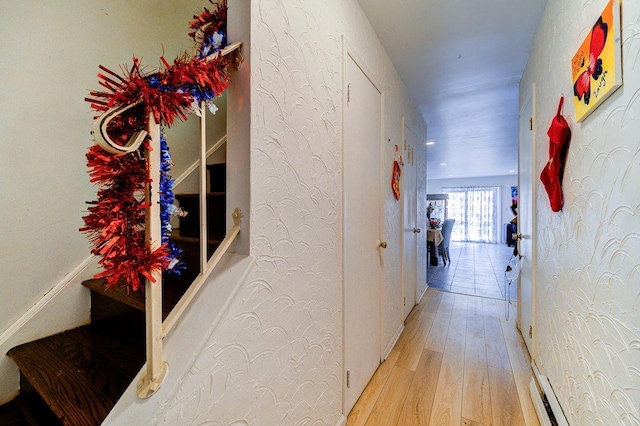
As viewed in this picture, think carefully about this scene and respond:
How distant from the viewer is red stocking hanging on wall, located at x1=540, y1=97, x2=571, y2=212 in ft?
4.04

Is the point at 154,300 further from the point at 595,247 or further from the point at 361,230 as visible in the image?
the point at 595,247

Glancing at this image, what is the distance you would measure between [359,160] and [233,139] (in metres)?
0.91

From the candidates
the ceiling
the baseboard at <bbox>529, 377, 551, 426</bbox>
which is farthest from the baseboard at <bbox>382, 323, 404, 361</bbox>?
the ceiling

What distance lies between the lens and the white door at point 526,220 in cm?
194

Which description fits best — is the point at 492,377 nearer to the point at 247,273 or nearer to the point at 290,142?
the point at 247,273

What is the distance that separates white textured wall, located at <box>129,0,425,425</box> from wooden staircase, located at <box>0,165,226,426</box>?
0.40m

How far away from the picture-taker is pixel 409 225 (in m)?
2.76

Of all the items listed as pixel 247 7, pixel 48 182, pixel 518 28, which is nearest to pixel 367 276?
pixel 247 7

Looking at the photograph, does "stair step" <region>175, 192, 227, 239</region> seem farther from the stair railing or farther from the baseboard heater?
the baseboard heater

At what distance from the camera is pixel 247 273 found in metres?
0.78

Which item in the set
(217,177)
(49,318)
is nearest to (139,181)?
(217,177)

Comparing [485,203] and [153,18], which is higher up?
[153,18]

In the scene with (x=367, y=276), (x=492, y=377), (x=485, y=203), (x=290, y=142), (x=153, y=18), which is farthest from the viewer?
(x=485, y=203)

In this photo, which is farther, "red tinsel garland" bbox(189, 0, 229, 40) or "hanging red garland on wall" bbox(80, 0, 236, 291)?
"red tinsel garland" bbox(189, 0, 229, 40)
